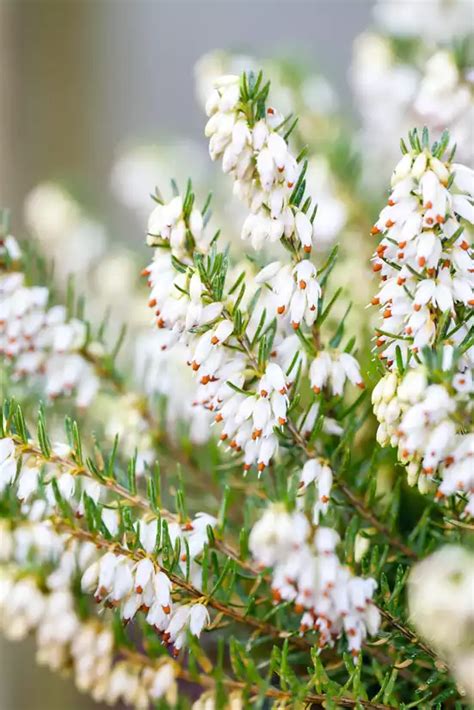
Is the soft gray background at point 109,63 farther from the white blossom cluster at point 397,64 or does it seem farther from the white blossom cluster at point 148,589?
the white blossom cluster at point 148,589

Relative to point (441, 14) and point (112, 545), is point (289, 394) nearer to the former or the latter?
point (112, 545)

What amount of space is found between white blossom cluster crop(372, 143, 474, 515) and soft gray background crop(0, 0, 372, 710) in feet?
3.68

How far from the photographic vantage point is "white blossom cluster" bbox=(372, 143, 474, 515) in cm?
38

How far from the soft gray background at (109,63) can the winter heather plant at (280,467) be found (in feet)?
3.27

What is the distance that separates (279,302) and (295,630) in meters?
0.20

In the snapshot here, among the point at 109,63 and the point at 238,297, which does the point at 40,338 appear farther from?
the point at 109,63

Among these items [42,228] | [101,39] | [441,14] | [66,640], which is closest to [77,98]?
[101,39]

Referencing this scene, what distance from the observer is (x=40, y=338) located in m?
0.60

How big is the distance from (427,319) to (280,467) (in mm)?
148

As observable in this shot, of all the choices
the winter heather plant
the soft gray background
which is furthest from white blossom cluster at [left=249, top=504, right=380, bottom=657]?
the soft gray background

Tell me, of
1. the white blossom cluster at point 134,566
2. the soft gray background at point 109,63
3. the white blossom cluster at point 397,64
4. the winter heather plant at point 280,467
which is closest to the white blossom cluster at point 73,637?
the winter heather plant at point 280,467

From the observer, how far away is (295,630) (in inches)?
19.9

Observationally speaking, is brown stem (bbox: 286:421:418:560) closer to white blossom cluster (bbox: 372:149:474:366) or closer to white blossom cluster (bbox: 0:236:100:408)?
white blossom cluster (bbox: 372:149:474:366)

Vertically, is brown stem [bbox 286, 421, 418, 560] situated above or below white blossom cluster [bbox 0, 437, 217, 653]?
above
